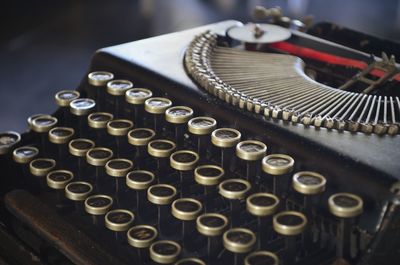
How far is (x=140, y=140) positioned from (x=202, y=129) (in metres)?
0.20

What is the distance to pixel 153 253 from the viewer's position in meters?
1.49

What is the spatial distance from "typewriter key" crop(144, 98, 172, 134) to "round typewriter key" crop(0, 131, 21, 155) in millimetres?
440

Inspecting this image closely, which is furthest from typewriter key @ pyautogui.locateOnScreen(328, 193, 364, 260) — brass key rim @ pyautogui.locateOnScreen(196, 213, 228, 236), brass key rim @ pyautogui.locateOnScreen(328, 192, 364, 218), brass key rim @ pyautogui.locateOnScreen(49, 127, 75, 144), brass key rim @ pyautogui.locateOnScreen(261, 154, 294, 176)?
brass key rim @ pyautogui.locateOnScreen(49, 127, 75, 144)

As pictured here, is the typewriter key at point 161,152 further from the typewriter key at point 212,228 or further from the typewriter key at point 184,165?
the typewriter key at point 212,228

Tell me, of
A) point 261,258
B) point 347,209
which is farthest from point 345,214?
point 261,258

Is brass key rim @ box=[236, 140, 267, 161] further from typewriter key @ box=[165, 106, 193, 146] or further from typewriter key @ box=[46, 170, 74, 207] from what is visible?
typewriter key @ box=[46, 170, 74, 207]

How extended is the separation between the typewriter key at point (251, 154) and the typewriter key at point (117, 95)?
48 cm

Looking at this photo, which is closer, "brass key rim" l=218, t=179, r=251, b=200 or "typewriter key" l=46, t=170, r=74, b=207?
"brass key rim" l=218, t=179, r=251, b=200

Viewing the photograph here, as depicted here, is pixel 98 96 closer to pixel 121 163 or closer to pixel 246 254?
pixel 121 163

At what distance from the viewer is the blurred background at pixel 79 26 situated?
3.37 metres

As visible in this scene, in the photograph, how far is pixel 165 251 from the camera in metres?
1.50

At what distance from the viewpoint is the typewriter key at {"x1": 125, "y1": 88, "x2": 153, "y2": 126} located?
1.77 meters

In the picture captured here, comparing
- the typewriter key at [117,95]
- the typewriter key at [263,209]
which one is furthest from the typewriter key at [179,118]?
the typewriter key at [263,209]

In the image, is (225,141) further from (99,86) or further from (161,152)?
(99,86)
